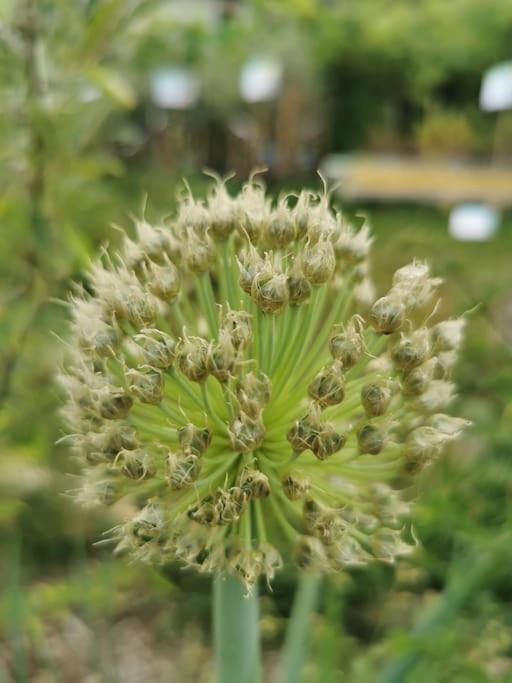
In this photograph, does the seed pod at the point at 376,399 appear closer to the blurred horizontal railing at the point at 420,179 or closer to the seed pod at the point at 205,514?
the seed pod at the point at 205,514

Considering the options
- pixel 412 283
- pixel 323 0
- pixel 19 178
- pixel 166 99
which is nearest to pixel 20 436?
pixel 19 178

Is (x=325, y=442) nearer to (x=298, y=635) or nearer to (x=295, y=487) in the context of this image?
(x=295, y=487)

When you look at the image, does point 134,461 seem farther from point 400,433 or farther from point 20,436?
point 20,436

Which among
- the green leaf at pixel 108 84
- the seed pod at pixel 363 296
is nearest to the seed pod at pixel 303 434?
the seed pod at pixel 363 296

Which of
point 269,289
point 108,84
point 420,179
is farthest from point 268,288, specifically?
point 420,179

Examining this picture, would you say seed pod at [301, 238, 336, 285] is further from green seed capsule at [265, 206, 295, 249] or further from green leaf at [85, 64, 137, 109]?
green leaf at [85, 64, 137, 109]

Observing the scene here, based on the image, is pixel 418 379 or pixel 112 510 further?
pixel 112 510
